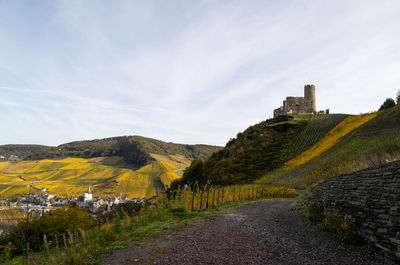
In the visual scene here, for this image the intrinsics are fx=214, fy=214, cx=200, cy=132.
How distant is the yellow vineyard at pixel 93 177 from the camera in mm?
100000

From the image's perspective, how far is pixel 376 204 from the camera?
5.54 meters

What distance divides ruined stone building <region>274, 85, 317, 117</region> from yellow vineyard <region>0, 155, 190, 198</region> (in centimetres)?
6120

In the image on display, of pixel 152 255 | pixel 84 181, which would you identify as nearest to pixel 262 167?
pixel 152 255

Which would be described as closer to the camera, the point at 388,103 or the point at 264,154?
the point at 388,103

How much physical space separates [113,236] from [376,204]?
7.84 metres

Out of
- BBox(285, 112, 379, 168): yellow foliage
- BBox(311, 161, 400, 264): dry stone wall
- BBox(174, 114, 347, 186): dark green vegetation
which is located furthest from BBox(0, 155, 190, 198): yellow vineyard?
BBox(311, 161, 400, 264): dry stone wall

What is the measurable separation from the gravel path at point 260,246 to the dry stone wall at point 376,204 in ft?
1.70

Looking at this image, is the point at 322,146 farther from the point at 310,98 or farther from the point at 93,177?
the point at 93,177

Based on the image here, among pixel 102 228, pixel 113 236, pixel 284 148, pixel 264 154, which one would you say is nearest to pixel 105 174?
pixel 264 154

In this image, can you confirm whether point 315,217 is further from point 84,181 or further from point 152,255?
point 84,181

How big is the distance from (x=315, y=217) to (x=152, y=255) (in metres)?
7.04

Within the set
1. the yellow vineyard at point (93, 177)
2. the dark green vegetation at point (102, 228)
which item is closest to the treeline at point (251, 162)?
the dark green vegetation at point (102, 228)

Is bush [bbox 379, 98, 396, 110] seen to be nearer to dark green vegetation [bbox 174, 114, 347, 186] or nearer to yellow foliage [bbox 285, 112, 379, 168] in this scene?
yellow foliage [bbox 285, 112, 379, 168]

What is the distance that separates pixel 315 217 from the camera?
8.95 metres
